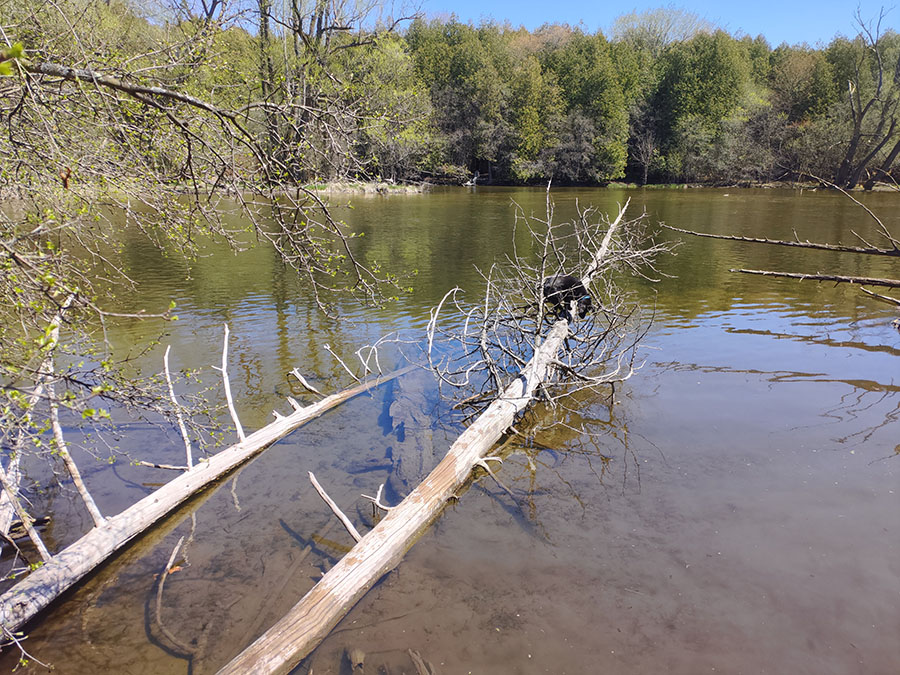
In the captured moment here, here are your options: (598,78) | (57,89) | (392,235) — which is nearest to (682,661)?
(57,89)

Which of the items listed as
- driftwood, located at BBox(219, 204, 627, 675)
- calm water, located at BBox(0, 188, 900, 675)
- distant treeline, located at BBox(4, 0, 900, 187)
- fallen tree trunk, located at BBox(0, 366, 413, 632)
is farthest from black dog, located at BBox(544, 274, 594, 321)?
distant treeline, located at BBox(4, 0, 900, 187)

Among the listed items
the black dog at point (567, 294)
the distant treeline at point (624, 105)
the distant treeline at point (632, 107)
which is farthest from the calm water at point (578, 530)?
the distant treeline at point (624, 105)

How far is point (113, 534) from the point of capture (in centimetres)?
427

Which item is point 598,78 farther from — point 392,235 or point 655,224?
point 392,235

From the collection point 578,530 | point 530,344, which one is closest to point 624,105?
point 530,344

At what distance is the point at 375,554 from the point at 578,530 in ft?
5.52

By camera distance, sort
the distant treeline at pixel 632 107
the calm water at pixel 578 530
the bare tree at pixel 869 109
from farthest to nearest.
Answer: the distant treeline at pixel 632 107 < the bare tree at pixel 869 109 < the calm water at pixel 578 530

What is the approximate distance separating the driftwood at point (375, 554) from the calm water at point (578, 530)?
147 mm

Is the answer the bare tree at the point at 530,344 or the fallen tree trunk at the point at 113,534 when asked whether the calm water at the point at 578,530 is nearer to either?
the fallen tree trunk at the point at 113,534

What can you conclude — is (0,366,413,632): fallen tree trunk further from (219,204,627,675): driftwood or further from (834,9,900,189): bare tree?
(834,9,900,189): bare tree

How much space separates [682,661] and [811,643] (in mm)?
817

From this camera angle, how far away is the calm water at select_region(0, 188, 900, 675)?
3.54 m

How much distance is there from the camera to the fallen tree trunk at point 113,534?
3609mm

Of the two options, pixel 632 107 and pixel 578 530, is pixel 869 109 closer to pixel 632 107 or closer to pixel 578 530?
pixel 632 107
